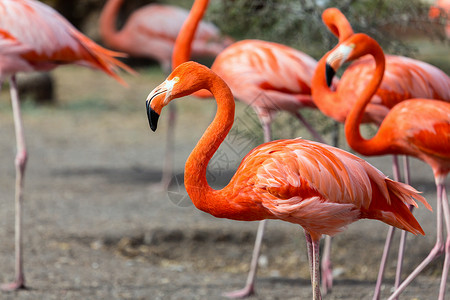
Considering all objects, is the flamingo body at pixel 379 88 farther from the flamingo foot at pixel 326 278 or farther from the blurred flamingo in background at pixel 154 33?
the blurred flamingo in background at pixel 154 33

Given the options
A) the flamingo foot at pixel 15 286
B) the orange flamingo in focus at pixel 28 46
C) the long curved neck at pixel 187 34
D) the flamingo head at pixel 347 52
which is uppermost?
the flamingo head at pixel 347 52

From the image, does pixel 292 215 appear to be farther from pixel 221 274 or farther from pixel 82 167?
pixel 82 167

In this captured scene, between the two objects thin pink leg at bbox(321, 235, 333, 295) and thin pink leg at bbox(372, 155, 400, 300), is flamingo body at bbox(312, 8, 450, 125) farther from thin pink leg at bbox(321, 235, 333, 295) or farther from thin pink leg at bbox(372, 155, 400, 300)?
thin pink leg at bbox(321, 235, 333, 295)

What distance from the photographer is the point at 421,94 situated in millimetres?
3680

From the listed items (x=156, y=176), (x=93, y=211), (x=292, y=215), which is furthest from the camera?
(x=156, y=176)

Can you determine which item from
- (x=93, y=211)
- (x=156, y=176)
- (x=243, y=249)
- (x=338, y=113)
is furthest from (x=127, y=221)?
(x=338, y=113)

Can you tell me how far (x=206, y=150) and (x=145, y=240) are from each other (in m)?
2.51

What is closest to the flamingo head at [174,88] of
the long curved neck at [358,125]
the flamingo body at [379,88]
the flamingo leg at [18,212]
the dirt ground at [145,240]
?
the dirt ground at [145,240]

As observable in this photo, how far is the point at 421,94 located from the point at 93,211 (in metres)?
2.96

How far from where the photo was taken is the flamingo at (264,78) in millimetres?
4094

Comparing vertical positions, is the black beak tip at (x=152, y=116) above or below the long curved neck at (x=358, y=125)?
above

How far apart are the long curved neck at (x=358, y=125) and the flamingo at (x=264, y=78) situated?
838mm

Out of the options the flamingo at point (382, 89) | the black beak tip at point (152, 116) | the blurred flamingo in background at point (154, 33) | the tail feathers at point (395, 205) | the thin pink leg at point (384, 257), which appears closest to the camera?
the black beak tip at point (152, 116)

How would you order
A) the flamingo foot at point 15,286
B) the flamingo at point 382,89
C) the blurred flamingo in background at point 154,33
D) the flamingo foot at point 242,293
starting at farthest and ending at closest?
1. the blurred flamingo in background at point 154,33
2. the flamingo foot at point 242,293
3. the flamingo foot at point 15,286
4. the flamingo at point 382,89
